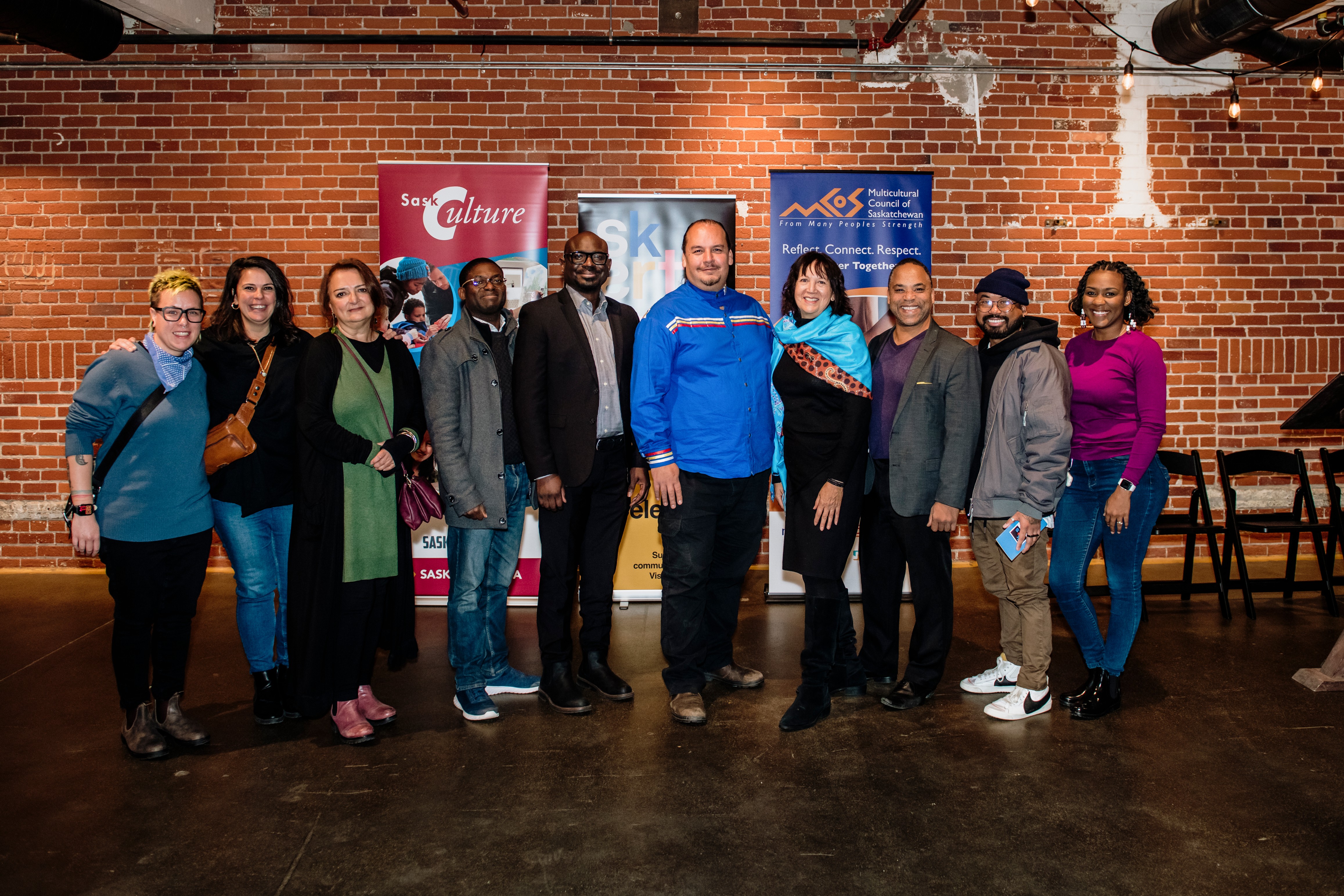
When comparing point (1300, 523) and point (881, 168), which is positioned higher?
point (881, 168)

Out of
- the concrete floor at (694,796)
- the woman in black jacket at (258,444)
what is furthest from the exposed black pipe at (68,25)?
the concrete floor at (694,796)

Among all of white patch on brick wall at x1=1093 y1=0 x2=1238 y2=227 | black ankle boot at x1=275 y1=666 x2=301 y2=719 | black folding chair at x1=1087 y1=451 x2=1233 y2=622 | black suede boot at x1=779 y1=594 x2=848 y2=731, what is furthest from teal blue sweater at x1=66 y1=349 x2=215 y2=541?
white patch on brick wall at x1=1093 y1=0 x2=1238 y2=227

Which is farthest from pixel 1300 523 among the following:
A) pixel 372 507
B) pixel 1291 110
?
pixel 372 507

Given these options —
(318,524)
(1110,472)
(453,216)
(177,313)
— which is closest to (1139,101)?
(1110,472)

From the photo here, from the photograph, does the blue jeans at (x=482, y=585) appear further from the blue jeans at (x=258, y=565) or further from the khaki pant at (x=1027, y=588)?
the khaki pant at (x=1027, y=588)

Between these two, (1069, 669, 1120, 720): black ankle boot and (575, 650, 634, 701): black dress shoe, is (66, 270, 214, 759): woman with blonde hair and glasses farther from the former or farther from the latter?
(1069, 669, 1120, 720): black ankle boot

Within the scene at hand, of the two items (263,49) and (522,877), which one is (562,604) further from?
(263,49)

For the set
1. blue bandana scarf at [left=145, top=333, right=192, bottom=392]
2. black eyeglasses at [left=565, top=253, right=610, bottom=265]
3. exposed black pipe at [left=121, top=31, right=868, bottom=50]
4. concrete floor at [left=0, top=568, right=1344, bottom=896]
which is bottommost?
concrete floor at [left=0, top=568, right=1344, bottom=896]

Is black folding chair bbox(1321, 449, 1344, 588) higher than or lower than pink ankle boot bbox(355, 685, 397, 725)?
higher

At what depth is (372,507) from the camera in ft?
10.6

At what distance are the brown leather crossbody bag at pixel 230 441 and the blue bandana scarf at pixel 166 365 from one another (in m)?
0.21

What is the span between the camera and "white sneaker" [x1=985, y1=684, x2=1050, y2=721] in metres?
3.48

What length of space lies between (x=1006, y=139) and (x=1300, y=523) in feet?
9.90

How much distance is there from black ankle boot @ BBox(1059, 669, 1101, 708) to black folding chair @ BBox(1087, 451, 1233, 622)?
153 centimetres
